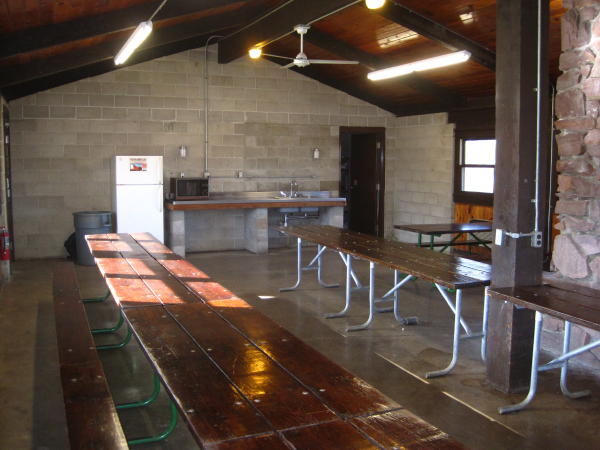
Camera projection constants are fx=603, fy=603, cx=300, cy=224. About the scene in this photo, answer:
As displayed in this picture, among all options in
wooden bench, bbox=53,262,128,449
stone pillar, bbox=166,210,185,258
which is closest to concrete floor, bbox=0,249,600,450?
wooden bench, bbox=53,262,128,449

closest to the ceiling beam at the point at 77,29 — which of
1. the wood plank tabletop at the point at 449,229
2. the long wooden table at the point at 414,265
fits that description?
the long wooden table at the point at 414,265

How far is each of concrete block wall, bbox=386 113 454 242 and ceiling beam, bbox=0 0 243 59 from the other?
15.2 ft

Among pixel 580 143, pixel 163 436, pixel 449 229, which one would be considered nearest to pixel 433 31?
pixel 449 229

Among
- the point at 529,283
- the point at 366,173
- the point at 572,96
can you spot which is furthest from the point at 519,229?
the point at 366,173

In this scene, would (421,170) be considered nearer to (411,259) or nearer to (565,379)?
(411,259)

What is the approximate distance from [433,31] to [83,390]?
197 inches

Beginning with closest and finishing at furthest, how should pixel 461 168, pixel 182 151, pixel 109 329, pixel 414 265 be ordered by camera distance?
1. pixel 414 265
2. pixel 109 329
3. pixel 461 168
4. pixel 182 151

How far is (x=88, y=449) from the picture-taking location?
2.12 meters

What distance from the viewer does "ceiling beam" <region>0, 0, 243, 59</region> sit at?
5070 millimetres

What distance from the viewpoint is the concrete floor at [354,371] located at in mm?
3166

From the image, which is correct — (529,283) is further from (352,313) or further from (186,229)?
(186,229)

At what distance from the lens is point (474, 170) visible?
848 cm

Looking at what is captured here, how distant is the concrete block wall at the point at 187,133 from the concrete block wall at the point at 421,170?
27mm

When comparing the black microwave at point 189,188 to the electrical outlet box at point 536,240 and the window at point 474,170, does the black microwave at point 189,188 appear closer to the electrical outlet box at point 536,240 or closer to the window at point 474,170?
the window at point 474,170
